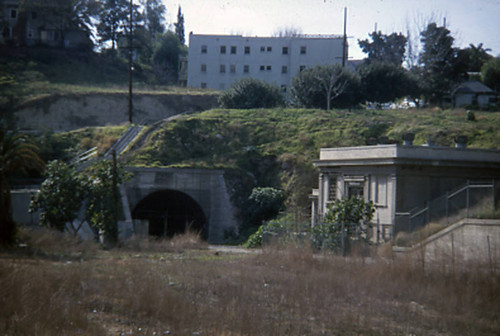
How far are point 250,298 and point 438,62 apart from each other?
63.9 m

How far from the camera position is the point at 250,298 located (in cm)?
1520

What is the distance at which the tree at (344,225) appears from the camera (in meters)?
26.0

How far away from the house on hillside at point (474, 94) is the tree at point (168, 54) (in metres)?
50.9

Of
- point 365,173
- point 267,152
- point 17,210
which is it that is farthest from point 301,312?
point 267,152

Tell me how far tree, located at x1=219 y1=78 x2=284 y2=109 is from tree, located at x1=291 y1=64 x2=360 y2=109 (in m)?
3.12

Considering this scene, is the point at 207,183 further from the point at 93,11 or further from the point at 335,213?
the point at 93,11

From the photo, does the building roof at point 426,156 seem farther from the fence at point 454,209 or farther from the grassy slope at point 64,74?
the grassy slope at point 64,74

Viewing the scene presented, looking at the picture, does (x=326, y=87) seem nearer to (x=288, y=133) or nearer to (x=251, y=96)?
(x=251, y=96)

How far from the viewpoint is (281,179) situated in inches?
1772

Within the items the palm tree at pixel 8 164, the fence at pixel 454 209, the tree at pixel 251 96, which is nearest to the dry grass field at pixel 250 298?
the palm tree at pixel 8 164

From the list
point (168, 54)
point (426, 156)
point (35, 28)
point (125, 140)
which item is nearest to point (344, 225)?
point (426, 156)

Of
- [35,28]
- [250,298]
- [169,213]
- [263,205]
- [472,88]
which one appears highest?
[35,28]

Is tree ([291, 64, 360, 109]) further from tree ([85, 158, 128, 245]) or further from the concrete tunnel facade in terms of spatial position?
tree ([85, 158, 128, 245])

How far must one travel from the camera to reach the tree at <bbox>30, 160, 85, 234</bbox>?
1267 inches
